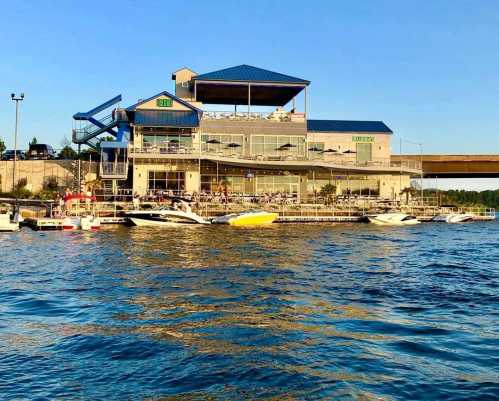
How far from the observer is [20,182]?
56.0 m

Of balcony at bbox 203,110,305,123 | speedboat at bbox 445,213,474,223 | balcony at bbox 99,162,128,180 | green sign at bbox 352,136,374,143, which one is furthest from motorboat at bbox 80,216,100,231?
speedboat at bbox 445,213,474,223

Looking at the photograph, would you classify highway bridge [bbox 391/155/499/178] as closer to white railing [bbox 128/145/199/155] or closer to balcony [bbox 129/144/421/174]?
balcony [bbox 129/144/421/174]

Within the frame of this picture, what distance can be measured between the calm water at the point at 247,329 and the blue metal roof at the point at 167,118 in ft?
111

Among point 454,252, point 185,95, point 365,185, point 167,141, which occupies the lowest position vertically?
point 454,252

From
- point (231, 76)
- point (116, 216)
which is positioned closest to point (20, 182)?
point (116, 216)

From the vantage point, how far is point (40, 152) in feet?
200

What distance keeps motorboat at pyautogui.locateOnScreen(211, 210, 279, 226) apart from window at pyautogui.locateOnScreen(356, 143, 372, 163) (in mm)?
21393

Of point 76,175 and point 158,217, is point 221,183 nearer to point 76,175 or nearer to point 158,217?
point 158,217

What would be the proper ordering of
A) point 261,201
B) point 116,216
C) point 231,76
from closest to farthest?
1. point 116,216
2. point 261,201
3. point 231,76

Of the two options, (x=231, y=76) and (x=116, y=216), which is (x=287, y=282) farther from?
(x=231, y=76)

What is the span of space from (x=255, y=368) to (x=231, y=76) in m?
53.7

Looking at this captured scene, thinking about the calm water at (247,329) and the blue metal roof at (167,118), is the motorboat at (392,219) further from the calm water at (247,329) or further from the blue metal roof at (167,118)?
the calm water at (247,329)

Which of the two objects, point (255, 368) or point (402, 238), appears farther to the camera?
point (402, 238)

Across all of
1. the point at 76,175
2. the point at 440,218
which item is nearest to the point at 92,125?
the point at 76,175
